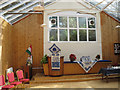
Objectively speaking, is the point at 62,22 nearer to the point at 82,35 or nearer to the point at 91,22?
the point at 82,35

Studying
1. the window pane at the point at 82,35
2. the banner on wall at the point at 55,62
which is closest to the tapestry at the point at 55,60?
the banner on wall at the point at 55,62

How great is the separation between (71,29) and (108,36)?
271 centimetres

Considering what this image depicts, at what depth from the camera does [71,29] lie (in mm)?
9859

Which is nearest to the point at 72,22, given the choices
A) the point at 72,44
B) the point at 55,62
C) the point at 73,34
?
the point at 73,34

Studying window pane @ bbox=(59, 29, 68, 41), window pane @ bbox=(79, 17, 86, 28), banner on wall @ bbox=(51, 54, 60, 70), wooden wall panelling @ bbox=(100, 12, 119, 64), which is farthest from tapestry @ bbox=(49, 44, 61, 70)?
wooden wall panelling @ bbox=(100, 12, 119, 64)

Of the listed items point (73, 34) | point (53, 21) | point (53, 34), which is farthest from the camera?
point (73, 34)

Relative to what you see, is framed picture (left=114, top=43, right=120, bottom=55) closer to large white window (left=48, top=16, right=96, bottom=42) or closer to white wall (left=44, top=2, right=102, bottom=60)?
white wall (left=44, top=2, right=102, bottom=60)

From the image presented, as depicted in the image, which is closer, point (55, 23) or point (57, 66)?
point (57, 66)

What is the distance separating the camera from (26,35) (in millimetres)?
9219

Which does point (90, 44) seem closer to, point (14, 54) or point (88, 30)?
point (88, 30)

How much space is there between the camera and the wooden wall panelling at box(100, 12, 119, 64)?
983 cm

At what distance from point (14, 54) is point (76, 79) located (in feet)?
14.4

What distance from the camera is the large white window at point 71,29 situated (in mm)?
9703

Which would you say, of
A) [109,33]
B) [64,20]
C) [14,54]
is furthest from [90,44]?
[14,54]
